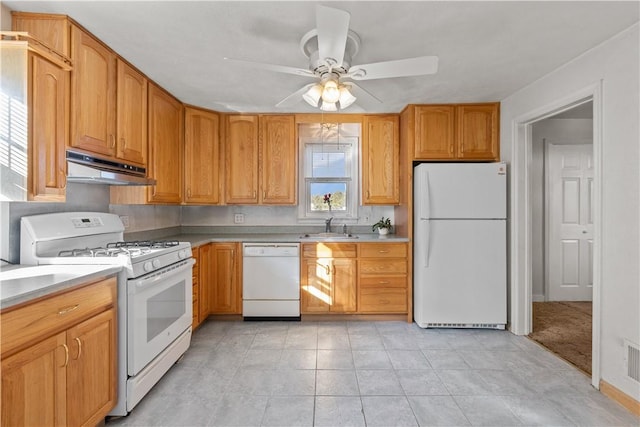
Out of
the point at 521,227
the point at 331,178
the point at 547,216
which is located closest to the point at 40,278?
the point at 331,178

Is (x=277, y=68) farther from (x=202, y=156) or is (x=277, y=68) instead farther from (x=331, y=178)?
(x=331, y=178)

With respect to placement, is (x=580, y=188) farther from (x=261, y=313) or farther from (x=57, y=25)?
(x=57, y=25)

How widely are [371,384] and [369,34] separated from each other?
229cm

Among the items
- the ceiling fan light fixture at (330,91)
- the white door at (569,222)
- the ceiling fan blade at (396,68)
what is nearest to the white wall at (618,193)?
the ceiling fan blade at (396,68)

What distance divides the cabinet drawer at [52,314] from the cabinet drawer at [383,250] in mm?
2277

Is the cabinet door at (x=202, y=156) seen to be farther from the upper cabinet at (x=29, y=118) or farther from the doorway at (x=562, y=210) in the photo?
the doorway at (x=562, y=210)

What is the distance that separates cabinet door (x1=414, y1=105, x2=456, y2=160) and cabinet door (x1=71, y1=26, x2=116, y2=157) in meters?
2.71

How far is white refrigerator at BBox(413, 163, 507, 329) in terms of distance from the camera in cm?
300

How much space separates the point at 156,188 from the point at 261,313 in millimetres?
1636

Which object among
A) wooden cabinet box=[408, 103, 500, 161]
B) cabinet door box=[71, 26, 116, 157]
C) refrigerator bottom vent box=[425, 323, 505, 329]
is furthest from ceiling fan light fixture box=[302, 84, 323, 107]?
refrigerator bottom vent box=[425, 323, 505, 329]

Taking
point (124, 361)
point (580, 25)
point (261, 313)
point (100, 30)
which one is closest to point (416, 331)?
point (261, 313)

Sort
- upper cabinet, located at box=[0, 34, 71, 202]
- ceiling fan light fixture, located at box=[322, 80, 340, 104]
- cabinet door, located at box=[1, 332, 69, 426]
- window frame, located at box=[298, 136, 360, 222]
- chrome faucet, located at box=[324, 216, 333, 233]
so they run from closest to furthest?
cabinet door, located at box=[1, 332, 69, 426], upper cabinet, located at box=[0, 34, 71, 202], ceiling fan light fixture, located at box=[322, 80, 340, 104], chrome faucet, located at box=[324, 216, 333, 233], window frame, located at box=[298, 136, 360, 222]

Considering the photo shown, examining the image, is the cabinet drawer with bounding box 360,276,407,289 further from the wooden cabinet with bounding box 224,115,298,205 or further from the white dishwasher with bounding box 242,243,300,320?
the wooden cabinet with bounding box 224,115,298,205

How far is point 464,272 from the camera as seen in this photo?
3023 millimetres
